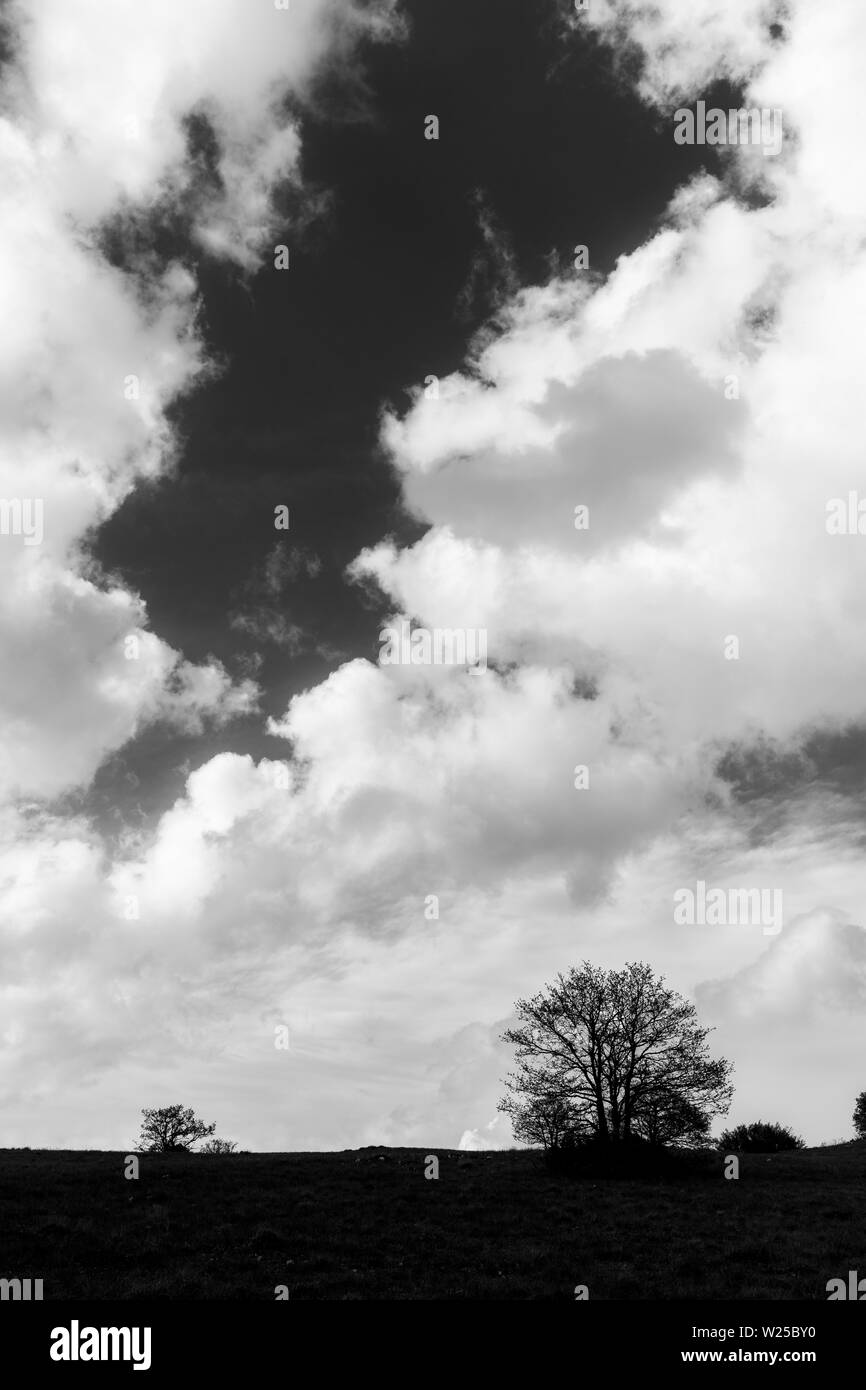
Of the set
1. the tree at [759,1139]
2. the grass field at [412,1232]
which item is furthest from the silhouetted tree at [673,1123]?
the tree at [759,1139]

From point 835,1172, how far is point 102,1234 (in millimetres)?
35649

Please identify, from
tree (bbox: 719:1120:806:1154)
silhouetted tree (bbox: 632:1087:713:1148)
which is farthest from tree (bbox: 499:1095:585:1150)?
tree (bbox: 719:1120:806:1154)

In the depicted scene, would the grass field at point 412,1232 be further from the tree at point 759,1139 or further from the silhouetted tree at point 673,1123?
the tree at point 759,1139

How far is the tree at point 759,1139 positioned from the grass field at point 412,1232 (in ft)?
85.6

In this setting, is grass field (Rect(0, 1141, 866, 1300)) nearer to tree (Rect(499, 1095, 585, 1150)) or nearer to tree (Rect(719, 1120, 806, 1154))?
tree (Rect(499, 1095, 585, 1150))

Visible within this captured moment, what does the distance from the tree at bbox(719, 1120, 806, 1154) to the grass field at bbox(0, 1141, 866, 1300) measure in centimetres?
2609

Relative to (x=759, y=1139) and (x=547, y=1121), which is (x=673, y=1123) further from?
(x=759, y=1139)

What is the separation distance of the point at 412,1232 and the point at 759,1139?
48.7 m

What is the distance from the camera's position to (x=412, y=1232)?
24250 mm

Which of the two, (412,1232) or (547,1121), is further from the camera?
(547,1121)

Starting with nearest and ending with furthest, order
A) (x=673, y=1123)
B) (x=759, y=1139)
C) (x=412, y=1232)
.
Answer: (x=412, y=1232)
(x=673, y=1123)
(x=759, y=1139)

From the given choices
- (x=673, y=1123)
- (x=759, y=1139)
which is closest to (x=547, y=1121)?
(x=673, y=1123)
